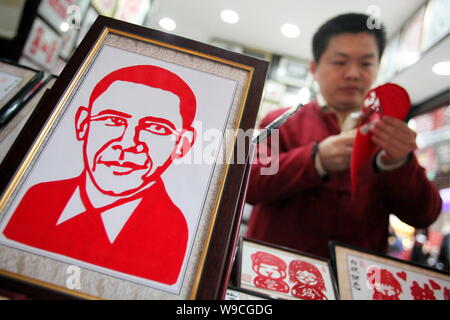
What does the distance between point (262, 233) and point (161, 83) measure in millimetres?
739

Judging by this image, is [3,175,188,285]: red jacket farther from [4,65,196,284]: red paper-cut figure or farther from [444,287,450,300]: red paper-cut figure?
[444,287,450,300]: red paper-cut figure

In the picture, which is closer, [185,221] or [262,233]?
[185,221]

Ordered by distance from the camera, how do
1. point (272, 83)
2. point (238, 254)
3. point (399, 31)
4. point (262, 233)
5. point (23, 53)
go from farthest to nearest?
point (272, 83) → point (399, 31) → point (23, 53) → point (262, 233) → point (238, 254)

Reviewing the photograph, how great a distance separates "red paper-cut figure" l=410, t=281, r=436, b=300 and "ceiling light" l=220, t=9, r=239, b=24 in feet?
11.2

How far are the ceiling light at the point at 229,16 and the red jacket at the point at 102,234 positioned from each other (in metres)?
3.50

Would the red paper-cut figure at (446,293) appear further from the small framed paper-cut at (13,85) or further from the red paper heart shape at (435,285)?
the small framed paper-cut at (13,85)

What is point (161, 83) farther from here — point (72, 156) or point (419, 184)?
point (419, 184)

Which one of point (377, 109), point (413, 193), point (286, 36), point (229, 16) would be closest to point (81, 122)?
point (377, 109)

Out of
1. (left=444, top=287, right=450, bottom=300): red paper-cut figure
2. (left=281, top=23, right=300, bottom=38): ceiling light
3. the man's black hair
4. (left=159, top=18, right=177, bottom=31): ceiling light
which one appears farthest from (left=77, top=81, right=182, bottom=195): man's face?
(left=159, top=18, right=177, bottom=31): ceiling light

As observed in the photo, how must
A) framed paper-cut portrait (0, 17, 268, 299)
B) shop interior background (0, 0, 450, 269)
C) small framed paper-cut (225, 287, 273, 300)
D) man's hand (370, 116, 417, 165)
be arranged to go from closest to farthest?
framed paper-cut portrait (0, 17, 268, 299) < small framed paper-cut (225, 287, 273, 300) < man's hand (370, 116, 417, 165) < shop interior background (0, 0, 450, 269)

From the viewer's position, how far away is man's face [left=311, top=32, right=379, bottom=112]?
1.09m

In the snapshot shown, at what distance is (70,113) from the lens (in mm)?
444

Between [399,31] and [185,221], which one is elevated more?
[399,31]

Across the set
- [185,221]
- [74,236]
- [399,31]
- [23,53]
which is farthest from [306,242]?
[399,31]
